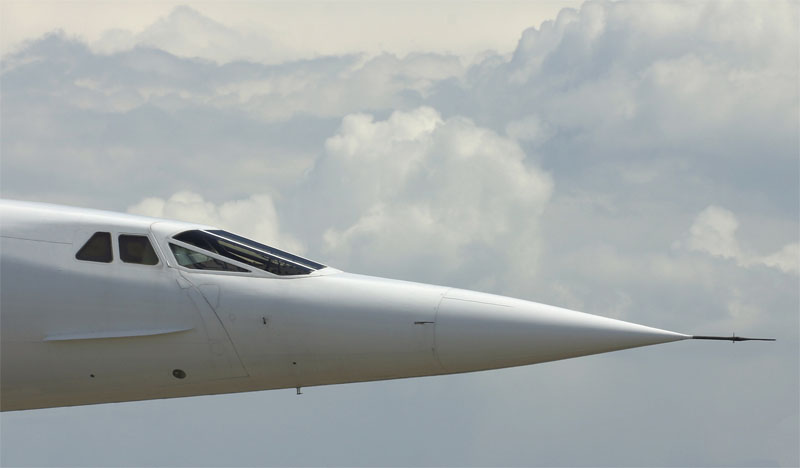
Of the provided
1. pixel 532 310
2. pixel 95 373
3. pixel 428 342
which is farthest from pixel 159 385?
pixel 532 310

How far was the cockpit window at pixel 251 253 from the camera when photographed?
19.2 meters

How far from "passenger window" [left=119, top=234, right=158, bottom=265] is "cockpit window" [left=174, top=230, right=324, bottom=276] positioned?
0.49 metres

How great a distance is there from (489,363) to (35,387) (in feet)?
24.6

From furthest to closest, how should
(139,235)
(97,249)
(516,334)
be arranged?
(139,235), (97,249), (516,334)

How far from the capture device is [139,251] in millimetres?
19188

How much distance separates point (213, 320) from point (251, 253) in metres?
1.33

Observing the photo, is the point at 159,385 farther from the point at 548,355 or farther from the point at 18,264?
the point at 548,355

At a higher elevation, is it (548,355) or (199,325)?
(199,325)

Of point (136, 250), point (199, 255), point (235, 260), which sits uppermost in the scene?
point (136, 250)

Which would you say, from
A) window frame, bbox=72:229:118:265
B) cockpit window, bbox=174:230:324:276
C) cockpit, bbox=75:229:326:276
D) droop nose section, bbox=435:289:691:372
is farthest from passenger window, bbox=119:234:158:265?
droop nose section, bbox=435:289:691:372

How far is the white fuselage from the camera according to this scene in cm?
1827

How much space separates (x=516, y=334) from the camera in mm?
18141

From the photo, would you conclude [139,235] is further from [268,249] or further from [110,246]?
[268,249]

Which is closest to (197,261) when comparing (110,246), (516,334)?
(110,246)
